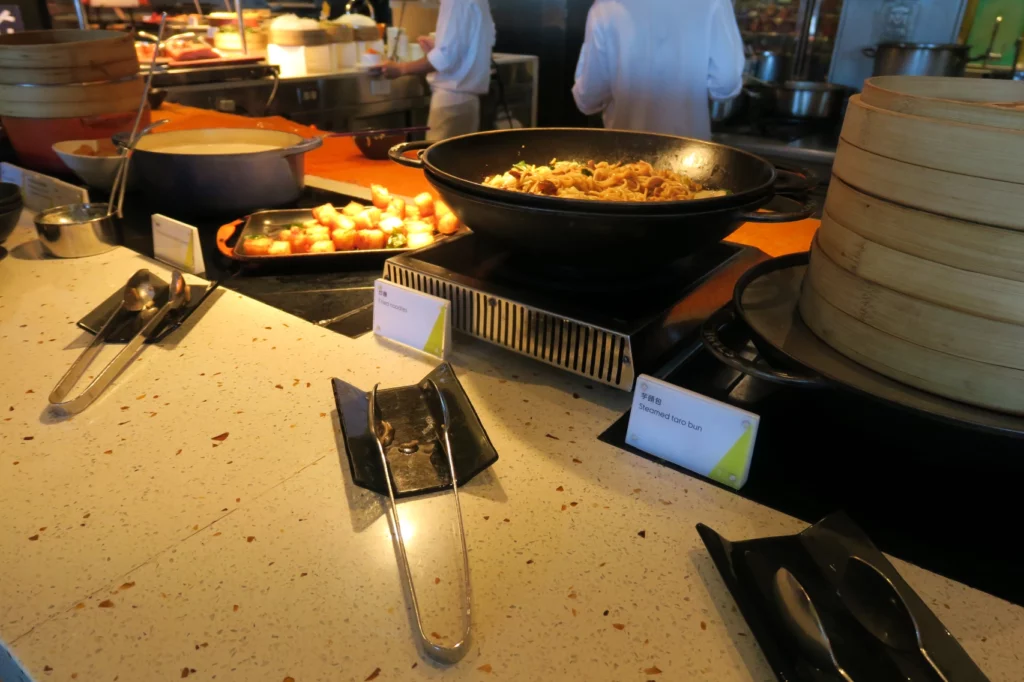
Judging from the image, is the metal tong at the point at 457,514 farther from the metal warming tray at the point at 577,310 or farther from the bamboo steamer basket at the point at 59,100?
the bamboo steamer basket at the point at 59,100

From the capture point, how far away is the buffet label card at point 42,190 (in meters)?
1.69

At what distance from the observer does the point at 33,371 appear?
3.43 ft

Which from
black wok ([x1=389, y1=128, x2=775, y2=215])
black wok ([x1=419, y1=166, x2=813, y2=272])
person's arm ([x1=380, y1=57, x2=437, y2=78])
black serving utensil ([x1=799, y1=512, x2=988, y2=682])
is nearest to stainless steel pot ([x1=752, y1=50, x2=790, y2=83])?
person's arm ([x1=380, y1=57, x2=437, y2=78])

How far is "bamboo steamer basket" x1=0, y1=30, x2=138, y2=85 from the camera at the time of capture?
1703 mm

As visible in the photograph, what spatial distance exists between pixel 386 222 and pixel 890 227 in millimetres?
993

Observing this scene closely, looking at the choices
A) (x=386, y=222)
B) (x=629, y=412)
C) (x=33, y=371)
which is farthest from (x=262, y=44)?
(x=629, y=412)

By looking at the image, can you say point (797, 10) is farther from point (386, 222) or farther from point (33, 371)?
point (33, 371)

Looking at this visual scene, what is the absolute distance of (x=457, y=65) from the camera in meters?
4.07

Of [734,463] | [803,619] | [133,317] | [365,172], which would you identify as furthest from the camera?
[365,172]

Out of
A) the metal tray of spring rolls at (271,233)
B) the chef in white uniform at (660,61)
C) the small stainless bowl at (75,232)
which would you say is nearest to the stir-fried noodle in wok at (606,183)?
the metal tray of spring rolls at (271,233)

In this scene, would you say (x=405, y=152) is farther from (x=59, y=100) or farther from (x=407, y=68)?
(x=407, y=68)

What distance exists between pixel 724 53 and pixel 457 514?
2.73 meters

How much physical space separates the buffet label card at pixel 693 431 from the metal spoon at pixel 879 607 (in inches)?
6.9

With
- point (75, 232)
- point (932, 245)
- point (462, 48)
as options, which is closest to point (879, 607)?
point (932, 245)
